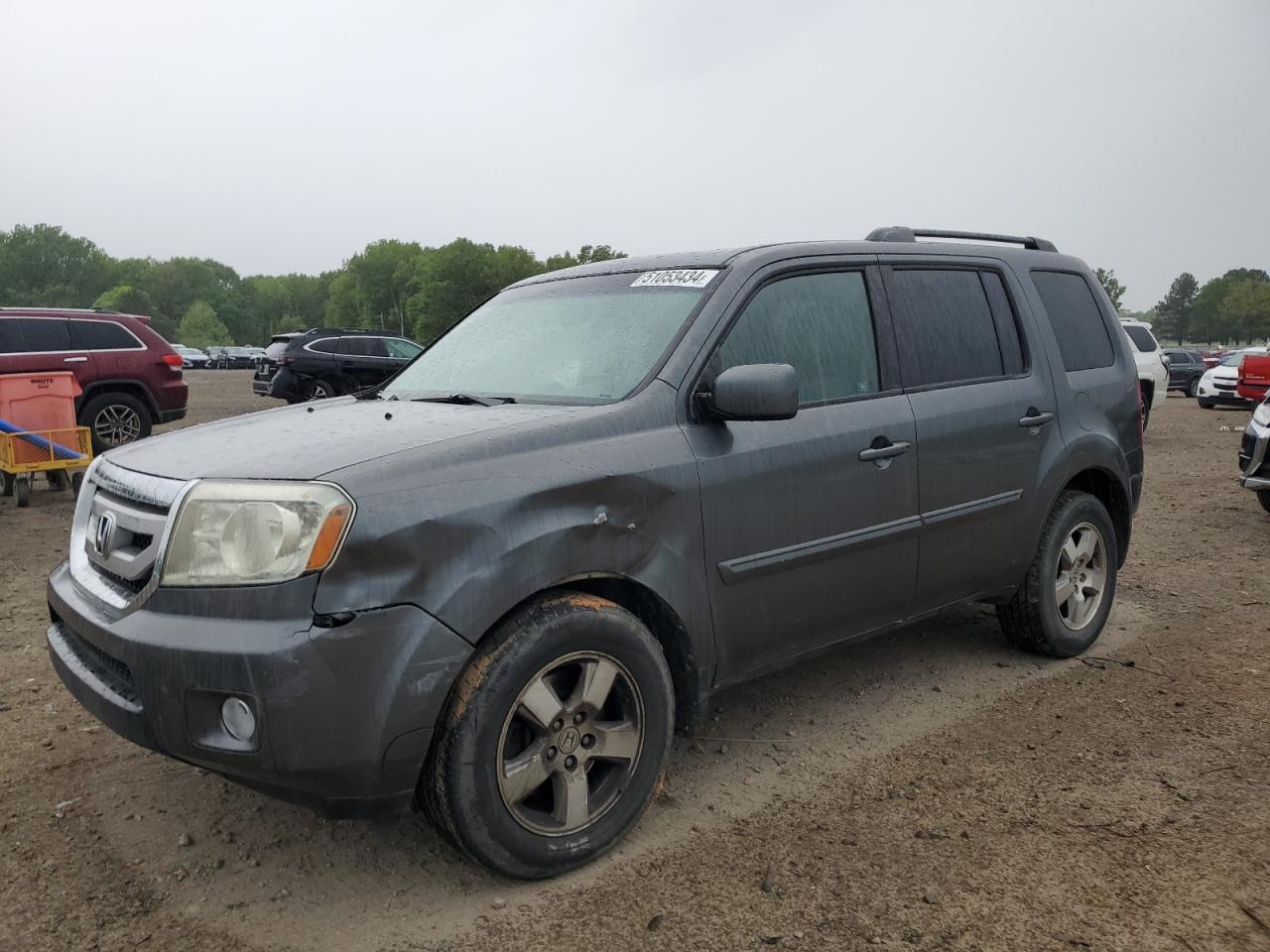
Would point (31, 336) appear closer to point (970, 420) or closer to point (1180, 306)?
point (970, 420)

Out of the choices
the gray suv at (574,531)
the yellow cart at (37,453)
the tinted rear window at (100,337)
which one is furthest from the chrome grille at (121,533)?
the tinted rear window at (100,337)

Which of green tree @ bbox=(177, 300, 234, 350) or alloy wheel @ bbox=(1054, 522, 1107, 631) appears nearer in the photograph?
alloy wheel @ bbox=(1054, 522, 1107, 631)

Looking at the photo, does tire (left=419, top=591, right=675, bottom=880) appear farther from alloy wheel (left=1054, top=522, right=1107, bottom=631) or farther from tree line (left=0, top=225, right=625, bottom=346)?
tree line (left=0, top=225, right=625, bottom=346)

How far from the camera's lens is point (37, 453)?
29.4 ft

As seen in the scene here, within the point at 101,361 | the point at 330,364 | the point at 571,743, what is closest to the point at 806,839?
the point at 571,743

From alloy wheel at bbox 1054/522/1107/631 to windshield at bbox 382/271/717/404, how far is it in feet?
7.40

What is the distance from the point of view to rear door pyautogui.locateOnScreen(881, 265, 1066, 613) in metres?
3.76

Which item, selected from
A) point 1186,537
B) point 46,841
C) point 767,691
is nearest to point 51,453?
point 46,841

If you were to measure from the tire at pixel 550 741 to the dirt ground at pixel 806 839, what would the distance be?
15 cm

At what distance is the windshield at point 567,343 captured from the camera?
10.6 feet

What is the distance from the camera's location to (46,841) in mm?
2988

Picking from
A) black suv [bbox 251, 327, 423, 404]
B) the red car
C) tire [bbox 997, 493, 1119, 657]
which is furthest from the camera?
black suv [bbox 251, 327, 423, 404]

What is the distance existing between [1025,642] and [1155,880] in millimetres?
1899

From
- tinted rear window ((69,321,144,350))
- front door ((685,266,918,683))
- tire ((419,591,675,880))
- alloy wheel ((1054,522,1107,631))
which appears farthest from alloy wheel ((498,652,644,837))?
tinted rear window ((69,321,144,350))
